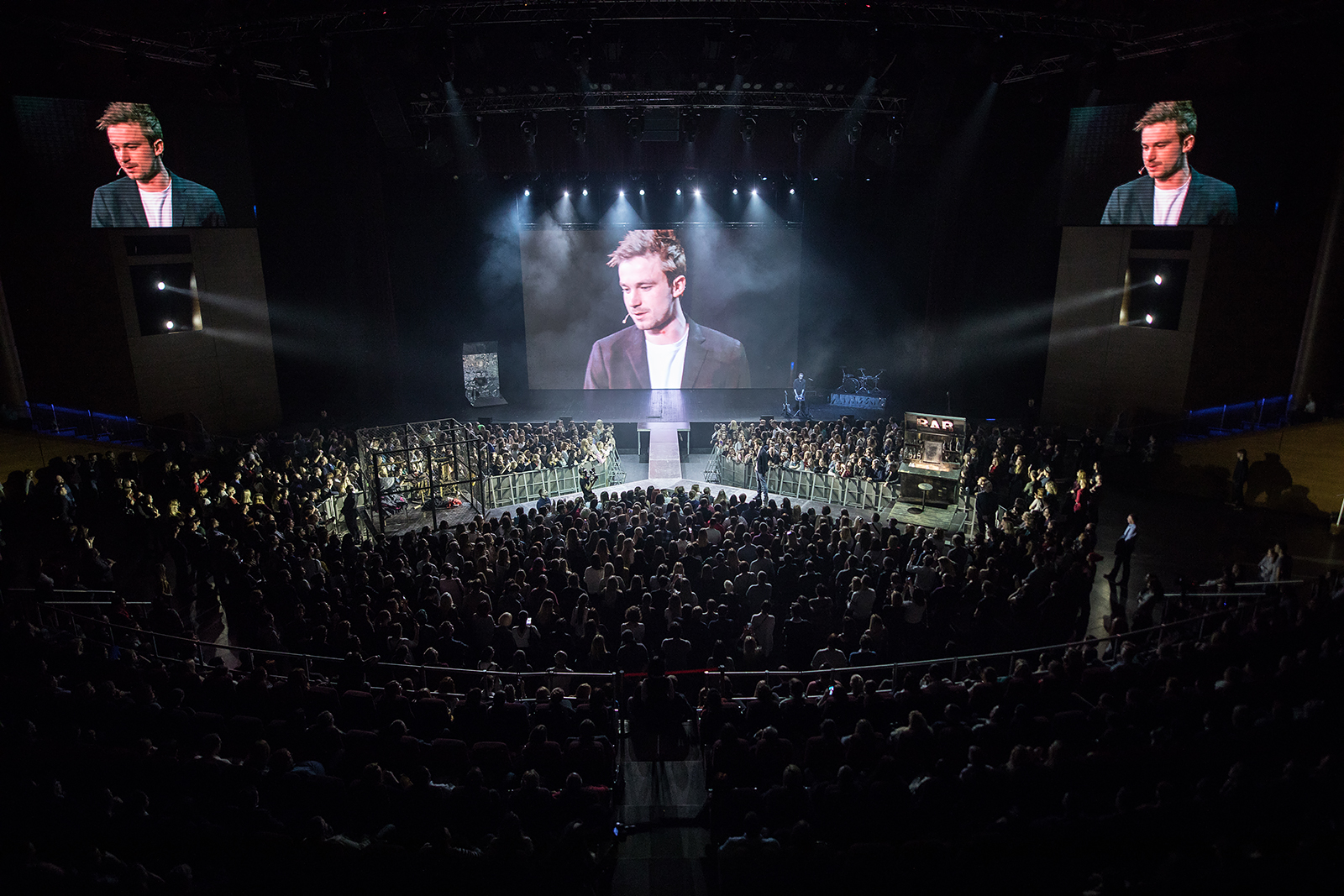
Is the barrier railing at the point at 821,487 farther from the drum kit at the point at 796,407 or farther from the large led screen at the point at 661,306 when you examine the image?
the large led screen at the point at 661,306

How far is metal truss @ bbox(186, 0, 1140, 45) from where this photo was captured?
13.1m

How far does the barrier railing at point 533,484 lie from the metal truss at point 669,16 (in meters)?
8.50

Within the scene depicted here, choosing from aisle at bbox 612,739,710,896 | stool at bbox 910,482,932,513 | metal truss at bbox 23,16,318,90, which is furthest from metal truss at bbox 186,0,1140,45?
aisle at bbox 612,739,710,896

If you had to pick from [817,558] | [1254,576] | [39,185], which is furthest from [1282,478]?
[39,185]

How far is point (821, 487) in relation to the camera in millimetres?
16578

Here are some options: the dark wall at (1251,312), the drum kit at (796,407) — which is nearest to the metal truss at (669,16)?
the dark wall at (1251,312)

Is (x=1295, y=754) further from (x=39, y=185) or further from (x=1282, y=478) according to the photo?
(x=39, y=185)

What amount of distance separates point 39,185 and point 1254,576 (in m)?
24.7

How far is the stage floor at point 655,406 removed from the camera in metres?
21.9

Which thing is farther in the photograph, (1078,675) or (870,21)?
(870,21)

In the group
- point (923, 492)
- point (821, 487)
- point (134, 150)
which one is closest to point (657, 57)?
point (821, 487)

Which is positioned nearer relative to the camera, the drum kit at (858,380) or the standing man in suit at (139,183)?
the standing man in suit at (139,183)

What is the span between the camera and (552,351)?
2356 centimetres

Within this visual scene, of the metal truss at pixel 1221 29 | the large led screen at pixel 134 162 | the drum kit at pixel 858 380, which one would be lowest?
the drum kit at pixel 858 380
